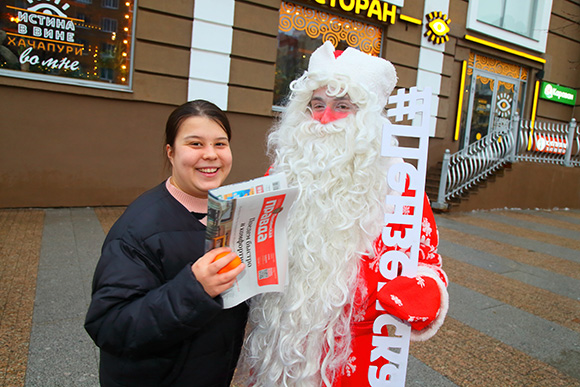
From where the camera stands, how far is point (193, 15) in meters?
6.73

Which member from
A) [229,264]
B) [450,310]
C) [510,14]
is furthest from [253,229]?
[510,14]

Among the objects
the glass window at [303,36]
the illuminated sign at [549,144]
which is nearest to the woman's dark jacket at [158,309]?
the glass window at [303,36]

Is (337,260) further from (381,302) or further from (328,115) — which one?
(328,115)

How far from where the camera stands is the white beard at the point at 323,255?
155cm

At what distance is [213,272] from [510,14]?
1238cm

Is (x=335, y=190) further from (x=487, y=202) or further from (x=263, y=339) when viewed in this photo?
(x=487, y=202)

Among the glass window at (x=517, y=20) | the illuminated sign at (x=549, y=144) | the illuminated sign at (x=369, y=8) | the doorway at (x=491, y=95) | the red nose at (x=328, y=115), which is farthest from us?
the doorway at (x=491, y=95)

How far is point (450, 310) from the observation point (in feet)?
12.9

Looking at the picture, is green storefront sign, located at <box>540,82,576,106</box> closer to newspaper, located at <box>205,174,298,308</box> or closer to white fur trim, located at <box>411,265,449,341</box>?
white fur trim, located at <box>411,265,449,341</box>

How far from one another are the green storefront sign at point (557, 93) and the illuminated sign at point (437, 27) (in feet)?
14.3

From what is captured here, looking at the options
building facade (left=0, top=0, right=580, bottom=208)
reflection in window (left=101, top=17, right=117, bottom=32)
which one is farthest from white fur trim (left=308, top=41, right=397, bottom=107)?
reflection in window (left=101, top=17, right=117, bottom=32)

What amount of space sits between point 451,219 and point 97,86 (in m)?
6.75

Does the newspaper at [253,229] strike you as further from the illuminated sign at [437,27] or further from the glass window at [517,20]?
the glass window at [517,20]

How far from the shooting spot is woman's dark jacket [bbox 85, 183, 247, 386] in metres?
1.16
